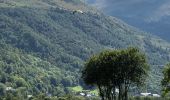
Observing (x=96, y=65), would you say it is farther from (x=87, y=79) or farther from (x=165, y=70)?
(x=165, y=70)

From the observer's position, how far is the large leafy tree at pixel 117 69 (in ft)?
369

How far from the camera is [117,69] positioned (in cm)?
11181

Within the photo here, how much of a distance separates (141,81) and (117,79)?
212 inches

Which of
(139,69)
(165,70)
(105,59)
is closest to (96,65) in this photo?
(105,59)

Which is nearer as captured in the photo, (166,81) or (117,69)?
(166,81)

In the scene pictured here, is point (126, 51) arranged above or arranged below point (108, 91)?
above

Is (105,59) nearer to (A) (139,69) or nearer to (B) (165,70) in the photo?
(A) (139,69)

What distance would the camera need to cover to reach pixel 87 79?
116688mm

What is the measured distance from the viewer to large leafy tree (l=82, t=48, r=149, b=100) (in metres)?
113

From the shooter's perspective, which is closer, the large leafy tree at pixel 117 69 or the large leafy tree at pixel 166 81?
the large leafy tree at pixel 166 81

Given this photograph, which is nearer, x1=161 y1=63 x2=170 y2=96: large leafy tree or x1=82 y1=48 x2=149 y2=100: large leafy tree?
x1=161 y1=63 x2=170 y2=96: large leafy tree

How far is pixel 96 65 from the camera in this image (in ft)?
378

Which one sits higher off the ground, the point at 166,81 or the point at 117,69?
the point at 117,69

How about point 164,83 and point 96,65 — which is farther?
point 96,65
